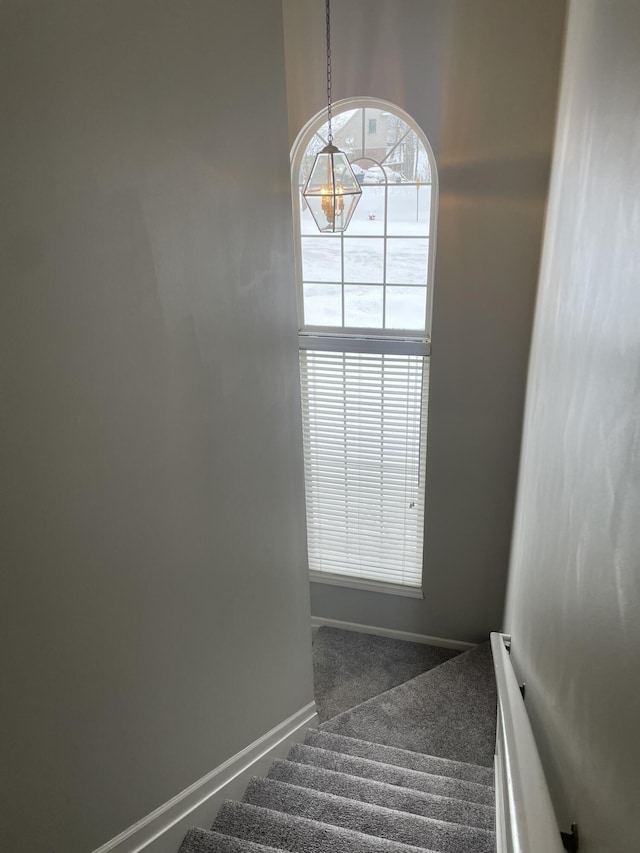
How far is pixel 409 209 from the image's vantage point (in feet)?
12.8

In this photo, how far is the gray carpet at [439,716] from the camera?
3674 mm

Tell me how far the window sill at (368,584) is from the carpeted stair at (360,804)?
3.57 feet

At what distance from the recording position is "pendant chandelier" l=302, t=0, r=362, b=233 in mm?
2912

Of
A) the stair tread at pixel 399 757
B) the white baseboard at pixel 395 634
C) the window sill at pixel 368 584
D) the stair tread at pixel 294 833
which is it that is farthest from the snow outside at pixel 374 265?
the stair tread at pixel 294 833

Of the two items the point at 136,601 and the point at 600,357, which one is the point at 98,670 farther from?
the point at 600,357

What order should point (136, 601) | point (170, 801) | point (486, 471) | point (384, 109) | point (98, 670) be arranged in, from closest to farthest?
1. point (98, 670)
2. point (136, 601)
3. point (170, 801)
4. point (384, 109)
5. point (486, 471)

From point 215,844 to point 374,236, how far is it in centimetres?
335

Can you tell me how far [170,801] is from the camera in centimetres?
208

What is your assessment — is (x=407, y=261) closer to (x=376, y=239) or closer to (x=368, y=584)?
(x=376, y=239)

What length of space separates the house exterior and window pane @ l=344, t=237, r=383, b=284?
120cm

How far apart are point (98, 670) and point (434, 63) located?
11.2ft

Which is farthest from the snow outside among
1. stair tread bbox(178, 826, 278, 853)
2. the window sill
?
stair tread bbox(178, 826, 278, 853)

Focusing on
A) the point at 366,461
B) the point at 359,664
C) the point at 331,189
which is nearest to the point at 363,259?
the point at 331,189

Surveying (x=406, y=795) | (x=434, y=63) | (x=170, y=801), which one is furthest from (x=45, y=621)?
(x=434, y=63)
